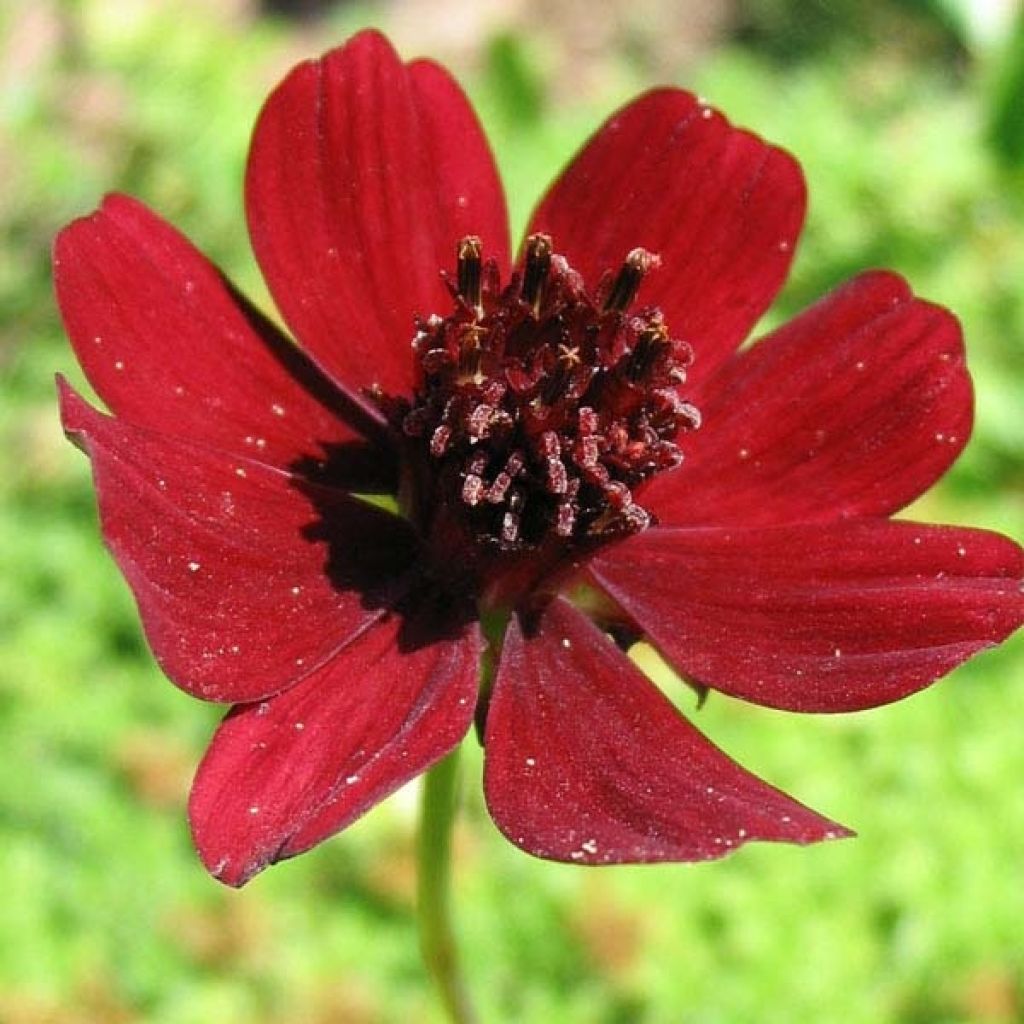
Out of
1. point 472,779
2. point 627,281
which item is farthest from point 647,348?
point 472,779

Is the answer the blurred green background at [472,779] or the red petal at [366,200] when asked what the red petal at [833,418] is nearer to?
the red petal at [366,200]

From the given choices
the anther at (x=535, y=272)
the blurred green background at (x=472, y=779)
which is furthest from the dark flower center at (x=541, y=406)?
the blurred green background at (x=472, y=779)

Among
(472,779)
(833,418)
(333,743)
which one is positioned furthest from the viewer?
(472,779)

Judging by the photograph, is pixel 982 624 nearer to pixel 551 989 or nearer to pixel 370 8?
pixel 551 989

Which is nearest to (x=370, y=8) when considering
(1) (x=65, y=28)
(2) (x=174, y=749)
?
(1) (x=65, y=28)

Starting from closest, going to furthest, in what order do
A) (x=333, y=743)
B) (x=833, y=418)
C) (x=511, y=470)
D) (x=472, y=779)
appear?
(x=333, y=743) < (x=511, y=470) < (x=833, y=418) < (x=472, y=779)

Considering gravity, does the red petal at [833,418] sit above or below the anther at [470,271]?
below

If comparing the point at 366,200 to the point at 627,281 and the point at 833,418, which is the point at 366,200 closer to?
the point at 627,281

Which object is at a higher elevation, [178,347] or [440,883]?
[178,347]
